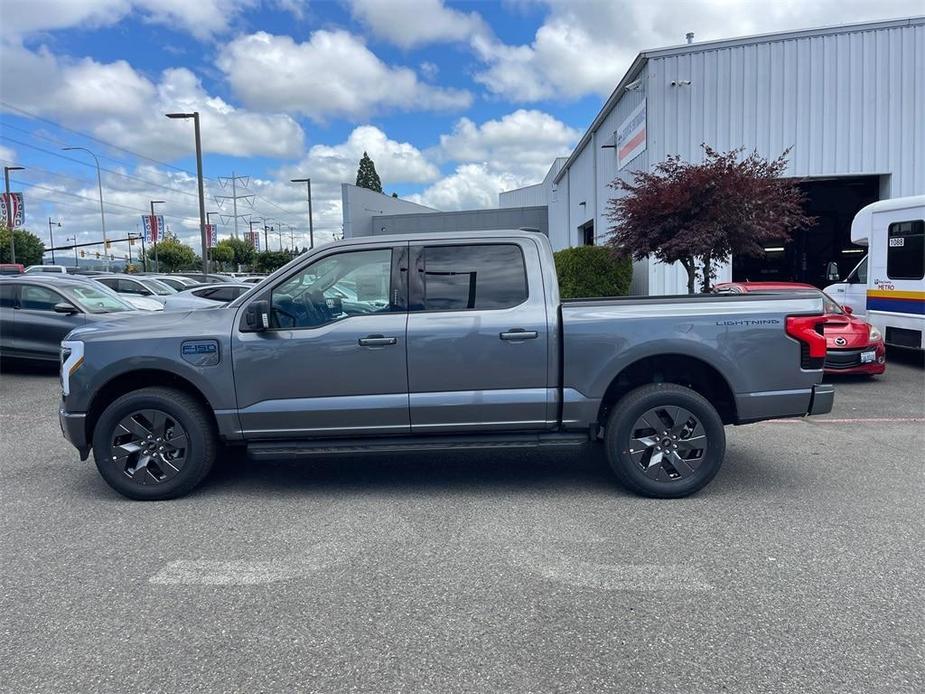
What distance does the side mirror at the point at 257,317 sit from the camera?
523cm

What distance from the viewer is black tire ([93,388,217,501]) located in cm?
533

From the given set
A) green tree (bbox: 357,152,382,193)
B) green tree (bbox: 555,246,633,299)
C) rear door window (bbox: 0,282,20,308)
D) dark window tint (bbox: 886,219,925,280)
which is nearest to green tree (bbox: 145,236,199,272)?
green tree (bbox: 357,152,382,193)

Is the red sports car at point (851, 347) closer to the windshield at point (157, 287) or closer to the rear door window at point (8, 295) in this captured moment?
the rear door window at point (8, 295)

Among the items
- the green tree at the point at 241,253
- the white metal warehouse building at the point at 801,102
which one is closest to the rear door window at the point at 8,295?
the white metal warehouse building at the point at 801,102

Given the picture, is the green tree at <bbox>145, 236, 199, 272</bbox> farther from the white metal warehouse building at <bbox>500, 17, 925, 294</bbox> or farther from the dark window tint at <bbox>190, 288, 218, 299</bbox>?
the white metal warehouse building at <bbox>500, 17, 925, 294</bbox>

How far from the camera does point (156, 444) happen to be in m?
5.41

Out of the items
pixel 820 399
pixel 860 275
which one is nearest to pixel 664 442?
pixel 820 399

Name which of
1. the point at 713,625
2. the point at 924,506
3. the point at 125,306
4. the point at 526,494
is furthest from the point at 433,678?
the point at 125,306

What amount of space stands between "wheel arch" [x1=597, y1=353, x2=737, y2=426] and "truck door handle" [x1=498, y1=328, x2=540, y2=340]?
2.36 ft

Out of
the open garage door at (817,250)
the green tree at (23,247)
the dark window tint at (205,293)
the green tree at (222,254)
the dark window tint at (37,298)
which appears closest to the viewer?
the dark window tint at (37,298)

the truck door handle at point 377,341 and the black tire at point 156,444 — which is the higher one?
the truck door handle at point 377,341

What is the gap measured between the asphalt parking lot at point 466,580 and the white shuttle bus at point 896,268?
6.22 meters

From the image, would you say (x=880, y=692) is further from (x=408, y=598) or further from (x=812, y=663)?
(x=408, y=598)

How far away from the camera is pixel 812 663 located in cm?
317
